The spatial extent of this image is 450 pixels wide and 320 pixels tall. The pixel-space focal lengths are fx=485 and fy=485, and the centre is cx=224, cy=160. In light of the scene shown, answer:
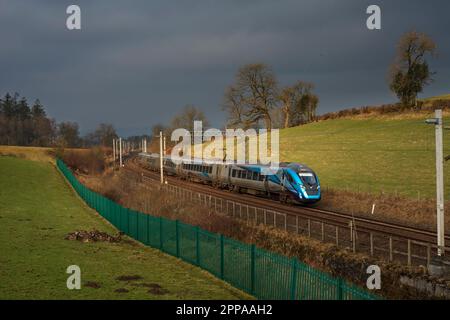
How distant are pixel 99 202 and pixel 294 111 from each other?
75.5 meters

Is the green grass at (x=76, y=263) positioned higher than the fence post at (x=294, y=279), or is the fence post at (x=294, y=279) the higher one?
the fence post at (x=294, y=279)

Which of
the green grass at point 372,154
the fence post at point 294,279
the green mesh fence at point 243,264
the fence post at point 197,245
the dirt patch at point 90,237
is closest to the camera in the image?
Result: the green mesh fence at point 243,264

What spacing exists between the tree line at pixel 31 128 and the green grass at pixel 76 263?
129 m

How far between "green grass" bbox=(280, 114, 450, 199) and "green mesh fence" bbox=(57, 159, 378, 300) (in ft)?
65.1

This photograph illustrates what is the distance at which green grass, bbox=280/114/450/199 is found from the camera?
39031 mm

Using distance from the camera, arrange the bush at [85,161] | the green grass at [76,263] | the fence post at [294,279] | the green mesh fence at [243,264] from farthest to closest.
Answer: the bush at [85,161] < the green grass at [76,263] < the fence post at [294,279] < the green mesh fence at [243,264]

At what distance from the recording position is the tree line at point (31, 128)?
513ft

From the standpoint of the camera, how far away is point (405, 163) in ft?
145

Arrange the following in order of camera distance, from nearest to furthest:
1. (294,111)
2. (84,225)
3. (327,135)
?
(84,225)
(327,135)
(294,111)

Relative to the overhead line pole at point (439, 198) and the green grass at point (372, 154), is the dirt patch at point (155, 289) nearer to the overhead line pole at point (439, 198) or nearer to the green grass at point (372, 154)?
the overhead line pole at point (439, 198)

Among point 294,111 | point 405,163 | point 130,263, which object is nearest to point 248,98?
point 294,111

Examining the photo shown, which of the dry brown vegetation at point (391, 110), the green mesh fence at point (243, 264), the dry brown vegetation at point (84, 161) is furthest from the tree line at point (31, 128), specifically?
the green mesh fence at point (243, 264)

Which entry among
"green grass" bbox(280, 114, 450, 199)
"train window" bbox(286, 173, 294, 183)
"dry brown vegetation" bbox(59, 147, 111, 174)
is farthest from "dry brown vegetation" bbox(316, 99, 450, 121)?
"dry brown vegetation" bbox(59, 147, 111, 174)
